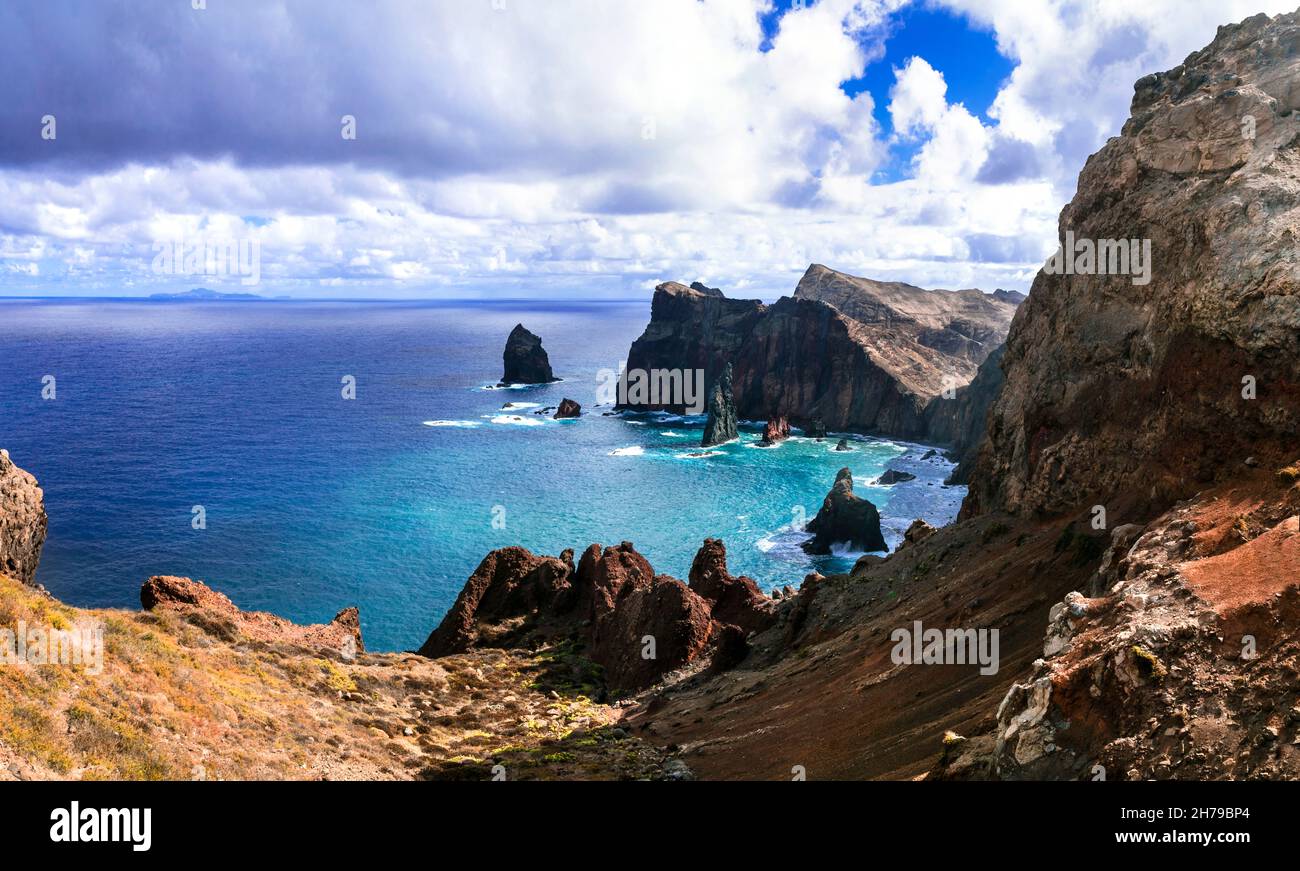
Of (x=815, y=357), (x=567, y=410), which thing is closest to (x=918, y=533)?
(x=567, y=410)

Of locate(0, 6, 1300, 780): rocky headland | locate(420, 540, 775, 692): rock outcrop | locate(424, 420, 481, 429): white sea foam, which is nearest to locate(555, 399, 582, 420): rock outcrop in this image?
locate(424, 420, 481, 429): white sea foam

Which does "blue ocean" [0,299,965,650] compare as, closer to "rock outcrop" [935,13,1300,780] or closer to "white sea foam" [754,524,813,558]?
"white sea foam" [754,524,813,558]

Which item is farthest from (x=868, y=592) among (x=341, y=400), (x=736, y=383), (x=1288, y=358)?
(x=341, y=400)

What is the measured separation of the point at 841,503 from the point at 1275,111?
208 ft

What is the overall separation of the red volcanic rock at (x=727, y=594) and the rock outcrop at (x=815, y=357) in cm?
10438

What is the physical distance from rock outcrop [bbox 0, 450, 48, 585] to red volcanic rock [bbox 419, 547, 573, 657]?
89.4ft

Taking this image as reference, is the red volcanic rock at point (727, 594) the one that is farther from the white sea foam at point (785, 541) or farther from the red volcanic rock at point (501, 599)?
the white sea foam at point (785, 541)

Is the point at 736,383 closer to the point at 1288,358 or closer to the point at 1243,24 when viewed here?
the point at 1243,24

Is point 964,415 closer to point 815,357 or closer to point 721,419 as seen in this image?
point 815,357

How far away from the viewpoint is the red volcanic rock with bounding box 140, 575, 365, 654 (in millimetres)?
40562

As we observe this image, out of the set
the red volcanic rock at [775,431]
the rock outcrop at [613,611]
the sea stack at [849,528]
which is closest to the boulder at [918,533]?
the rock outcrop at [613,611]

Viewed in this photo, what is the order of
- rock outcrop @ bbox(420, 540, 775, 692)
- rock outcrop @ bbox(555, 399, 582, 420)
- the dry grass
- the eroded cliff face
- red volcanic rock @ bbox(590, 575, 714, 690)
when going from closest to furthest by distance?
the dry grass, the eroded cliff face, red volcanic rock @ bbox(590, 575, 714, 690), rock outcrop @ bbox(420, 540, 775, 692), rock outcrop @ bbox(555, 399, 582, 420)

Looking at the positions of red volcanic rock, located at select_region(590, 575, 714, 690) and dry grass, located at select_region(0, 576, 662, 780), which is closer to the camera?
dry grass, located at select_region(0, 576, 662, 780)

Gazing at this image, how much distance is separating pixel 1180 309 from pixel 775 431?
12626cm
